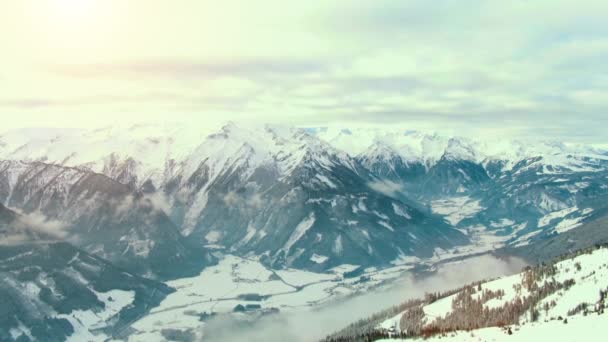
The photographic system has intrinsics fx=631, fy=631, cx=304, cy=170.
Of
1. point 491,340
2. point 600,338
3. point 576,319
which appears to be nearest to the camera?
point 600,338

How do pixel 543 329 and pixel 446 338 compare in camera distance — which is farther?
pixel 446 338

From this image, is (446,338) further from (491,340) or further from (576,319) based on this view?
(576,319)

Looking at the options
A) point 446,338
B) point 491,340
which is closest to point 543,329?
point 491,340

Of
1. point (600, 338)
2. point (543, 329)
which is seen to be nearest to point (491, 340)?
point (543, 329)

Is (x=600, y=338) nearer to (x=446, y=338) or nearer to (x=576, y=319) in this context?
(x=576, y=319)

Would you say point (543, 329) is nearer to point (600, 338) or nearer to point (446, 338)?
point (600, 338)

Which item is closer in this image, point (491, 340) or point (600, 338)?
point (600, 338)

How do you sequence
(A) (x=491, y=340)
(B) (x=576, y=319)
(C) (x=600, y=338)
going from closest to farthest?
(C) (x=600, y=338) < (A) (x=491, y=340) < (B) (x=576, y=319)
